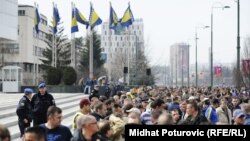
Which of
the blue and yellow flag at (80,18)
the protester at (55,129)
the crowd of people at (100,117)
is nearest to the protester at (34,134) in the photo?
the crowd of people at (100,117)

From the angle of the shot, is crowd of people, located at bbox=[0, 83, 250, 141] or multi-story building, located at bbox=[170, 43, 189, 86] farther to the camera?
multi-story building, located at bbox=[170, 43, 189, 86]

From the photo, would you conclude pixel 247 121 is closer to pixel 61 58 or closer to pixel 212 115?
pixel 212 115

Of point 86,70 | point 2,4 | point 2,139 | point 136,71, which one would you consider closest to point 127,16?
point 2,4

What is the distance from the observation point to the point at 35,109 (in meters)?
13.4

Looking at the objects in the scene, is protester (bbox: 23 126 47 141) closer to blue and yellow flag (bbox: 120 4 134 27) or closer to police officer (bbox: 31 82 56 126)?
police officer (bbox: 31 82 56 126)

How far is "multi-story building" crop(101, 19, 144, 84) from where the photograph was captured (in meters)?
69.4

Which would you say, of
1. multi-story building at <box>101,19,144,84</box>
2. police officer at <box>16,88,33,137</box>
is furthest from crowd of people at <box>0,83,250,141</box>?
multi-story building at <box>101,19,144,84</box>

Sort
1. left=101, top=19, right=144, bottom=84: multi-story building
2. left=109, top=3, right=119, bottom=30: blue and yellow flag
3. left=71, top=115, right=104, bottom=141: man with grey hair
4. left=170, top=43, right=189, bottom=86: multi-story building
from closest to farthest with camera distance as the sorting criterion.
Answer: left=71, top=115, right=104, bottom=141: man with grey hair, left=109, top=3, right=119, bottom=30: blue and yellow flag, left=101, top=19, right=144, bottom=84: multi-story building, left=170, top=43, right=189, bottom=86: multi-story building

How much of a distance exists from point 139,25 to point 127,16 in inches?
4896

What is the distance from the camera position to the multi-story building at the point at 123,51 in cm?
6938

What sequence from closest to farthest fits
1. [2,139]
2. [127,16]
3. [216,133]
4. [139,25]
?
[216,133] → [2,139] → [127,16] → [139,25]

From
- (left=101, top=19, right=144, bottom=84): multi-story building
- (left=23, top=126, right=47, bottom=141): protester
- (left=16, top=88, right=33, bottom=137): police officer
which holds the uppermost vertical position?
(left=101, top=19, right=144, bottom=84): multi-story building

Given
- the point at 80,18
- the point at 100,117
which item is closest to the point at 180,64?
the point at 80,18

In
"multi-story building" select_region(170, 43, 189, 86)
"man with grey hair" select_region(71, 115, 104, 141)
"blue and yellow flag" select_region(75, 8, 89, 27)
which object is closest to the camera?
"man with grey hair" select_region(71, 115, 104, 141)
